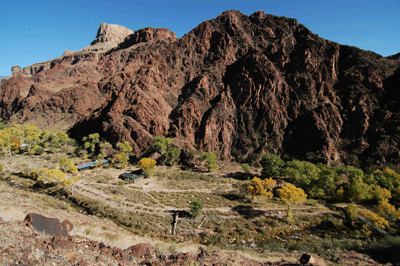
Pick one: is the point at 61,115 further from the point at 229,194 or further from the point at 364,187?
the point at 364,187

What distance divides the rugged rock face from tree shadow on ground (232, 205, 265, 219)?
31.9 meters

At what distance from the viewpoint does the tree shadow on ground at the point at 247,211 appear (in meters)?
33.0

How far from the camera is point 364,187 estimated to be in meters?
37.0

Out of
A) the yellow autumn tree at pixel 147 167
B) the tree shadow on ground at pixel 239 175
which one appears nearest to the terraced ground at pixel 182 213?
the yellow autumn tree at pixel 147 167

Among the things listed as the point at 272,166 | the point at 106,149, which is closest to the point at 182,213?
the point at 272,166

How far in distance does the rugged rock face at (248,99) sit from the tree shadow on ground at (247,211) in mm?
31871

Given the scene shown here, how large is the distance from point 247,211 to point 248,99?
5166 centimetres

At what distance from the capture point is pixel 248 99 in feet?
251

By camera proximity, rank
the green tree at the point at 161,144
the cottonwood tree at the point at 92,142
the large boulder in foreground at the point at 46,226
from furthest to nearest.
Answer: the cottonwood tree at the point at 92,142, the green tree at the point at 161,144, the large boulder in foreground at the point at 46,226

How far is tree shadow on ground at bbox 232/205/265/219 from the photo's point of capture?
33031 mm

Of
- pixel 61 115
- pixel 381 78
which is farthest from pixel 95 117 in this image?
pixel 381 78

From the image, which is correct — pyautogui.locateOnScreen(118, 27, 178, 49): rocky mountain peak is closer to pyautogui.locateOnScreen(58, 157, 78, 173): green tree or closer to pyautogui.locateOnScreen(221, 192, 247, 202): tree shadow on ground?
pyautogui.locateOnScreen(58, 157, 78, 173): green tree

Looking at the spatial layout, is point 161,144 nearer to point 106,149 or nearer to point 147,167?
point 147,167

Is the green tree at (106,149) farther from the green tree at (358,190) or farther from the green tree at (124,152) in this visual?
the green tree at (358,190)
